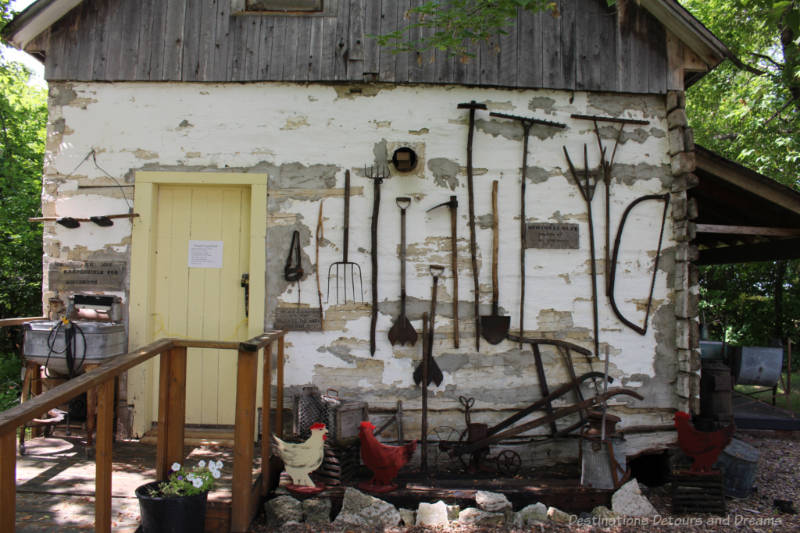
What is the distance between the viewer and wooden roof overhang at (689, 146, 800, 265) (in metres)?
4.83

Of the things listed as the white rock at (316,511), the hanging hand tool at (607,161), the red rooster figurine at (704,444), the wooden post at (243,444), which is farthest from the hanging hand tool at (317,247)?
the red rooster figurine at (704,444)

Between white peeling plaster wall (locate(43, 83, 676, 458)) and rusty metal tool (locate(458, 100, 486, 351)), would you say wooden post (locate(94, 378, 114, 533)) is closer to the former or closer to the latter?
white peeling plaster wall (locate(43, 83, 676, 458))

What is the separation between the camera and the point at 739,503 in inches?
180

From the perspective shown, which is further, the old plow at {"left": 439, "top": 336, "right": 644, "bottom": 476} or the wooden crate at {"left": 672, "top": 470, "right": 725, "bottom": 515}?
the old plow at {"left": 439, "top": 336, "right": 644, "bottom": 476}

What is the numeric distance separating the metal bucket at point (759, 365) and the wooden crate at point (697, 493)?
3279 millimetres

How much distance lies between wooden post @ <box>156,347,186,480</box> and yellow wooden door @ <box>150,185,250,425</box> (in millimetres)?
1437

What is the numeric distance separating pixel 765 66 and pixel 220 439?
12.0 metres

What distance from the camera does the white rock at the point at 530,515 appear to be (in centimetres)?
393

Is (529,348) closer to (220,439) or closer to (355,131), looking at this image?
(355,131)

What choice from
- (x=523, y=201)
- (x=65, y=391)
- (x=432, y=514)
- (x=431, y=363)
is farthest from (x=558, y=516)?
(x=65, y=391)

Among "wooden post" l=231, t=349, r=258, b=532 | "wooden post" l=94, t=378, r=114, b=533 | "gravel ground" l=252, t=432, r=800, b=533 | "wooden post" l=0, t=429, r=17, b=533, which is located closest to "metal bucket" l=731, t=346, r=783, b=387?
"gravel ground" l=252, t=432, r=800, b=533

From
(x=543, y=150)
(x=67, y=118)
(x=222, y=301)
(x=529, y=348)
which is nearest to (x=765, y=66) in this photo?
(x=543, y=150)

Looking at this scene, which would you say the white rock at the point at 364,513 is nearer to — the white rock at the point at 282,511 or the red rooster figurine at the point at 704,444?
the white rock at the point at 282,511

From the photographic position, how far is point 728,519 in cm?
419
